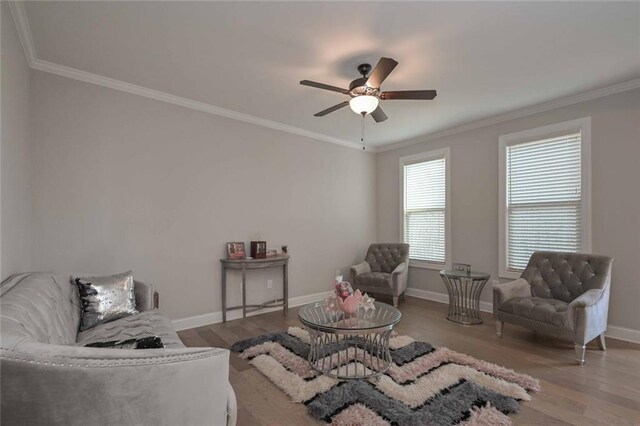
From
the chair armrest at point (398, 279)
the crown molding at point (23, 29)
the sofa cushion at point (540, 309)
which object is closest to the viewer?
the crown molding at point (23, 29)

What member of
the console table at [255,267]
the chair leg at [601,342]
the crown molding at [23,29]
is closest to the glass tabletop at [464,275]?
the chair leg at [601,342]

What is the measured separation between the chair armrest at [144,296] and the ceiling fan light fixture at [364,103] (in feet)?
8.05

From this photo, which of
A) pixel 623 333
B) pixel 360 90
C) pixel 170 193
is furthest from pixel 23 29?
pixel 623 333

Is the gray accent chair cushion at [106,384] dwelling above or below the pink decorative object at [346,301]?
above

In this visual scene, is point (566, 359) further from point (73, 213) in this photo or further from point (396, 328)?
point (73, 213)

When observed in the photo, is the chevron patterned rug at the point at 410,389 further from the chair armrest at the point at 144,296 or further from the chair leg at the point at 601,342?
the chair leg at the point at 601,342

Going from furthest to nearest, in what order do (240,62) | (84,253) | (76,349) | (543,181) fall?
(543,181), (84,253), (240,62), (76,349)

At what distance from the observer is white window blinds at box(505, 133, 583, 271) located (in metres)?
3.64

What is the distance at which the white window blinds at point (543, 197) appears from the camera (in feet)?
11.9

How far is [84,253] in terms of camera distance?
3016 millimetres

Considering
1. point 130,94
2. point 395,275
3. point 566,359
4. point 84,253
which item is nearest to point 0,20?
point 130,94

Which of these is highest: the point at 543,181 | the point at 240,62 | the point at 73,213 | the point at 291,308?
the point at 240,62

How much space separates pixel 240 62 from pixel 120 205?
1.92 metres

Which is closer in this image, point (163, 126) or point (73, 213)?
point (73, 213)
